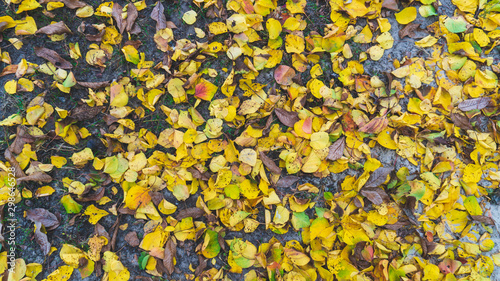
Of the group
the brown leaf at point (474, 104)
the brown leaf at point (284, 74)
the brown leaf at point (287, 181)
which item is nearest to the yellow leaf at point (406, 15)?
the brown leaf at point (474, 104)

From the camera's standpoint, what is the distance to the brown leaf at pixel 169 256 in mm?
1621

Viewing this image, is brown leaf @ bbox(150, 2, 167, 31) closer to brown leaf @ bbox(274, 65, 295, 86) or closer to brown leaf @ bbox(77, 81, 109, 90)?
brown leaf @ bbox(77, 81, 109, 90)

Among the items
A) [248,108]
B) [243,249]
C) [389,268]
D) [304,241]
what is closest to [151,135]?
[248,108]

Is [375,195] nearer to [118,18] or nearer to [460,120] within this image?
[460,120]

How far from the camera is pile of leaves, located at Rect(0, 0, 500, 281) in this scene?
1.65 m

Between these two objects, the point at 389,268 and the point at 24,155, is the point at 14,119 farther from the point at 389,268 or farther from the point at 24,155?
the point at 389,268

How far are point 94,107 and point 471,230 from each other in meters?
2.36

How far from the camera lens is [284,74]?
1.74 metres

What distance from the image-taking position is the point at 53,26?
1.73 meters

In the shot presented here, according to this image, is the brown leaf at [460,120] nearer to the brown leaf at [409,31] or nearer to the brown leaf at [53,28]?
the brown leaf at [409,31]

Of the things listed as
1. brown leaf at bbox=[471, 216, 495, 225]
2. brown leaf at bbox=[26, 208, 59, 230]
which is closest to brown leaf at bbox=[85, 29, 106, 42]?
brown leaf at bbox=[26, 208, 59, 230]

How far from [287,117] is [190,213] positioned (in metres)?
0.80

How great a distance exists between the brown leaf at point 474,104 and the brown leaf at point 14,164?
8.60 feet

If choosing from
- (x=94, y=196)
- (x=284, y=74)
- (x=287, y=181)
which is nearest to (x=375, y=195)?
(x=287, y=181)
